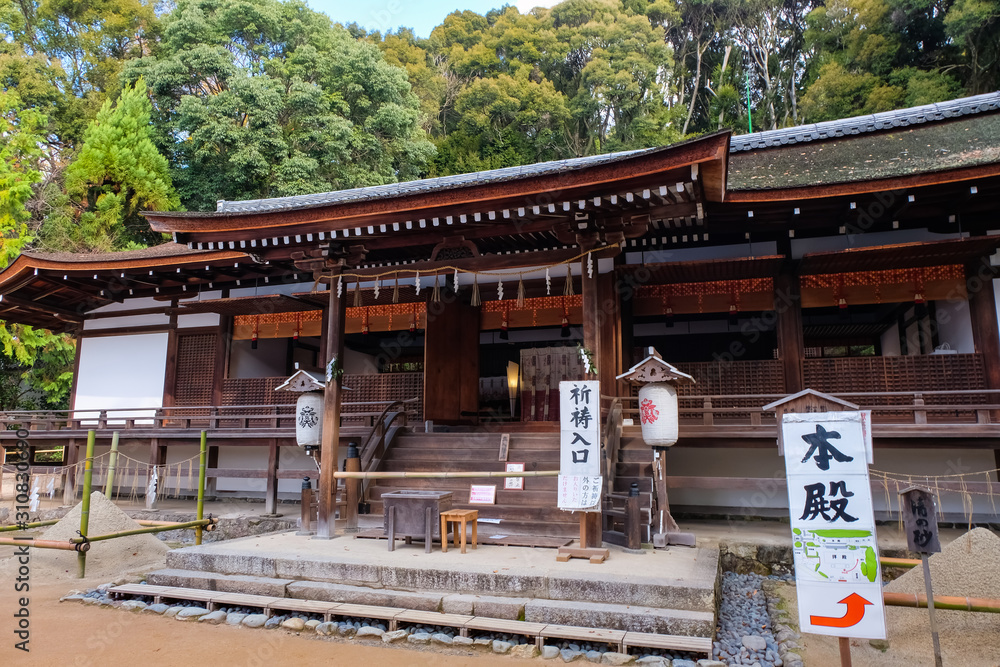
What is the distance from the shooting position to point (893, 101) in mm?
23969

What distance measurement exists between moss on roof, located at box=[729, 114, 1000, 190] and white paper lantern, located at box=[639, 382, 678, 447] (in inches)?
138

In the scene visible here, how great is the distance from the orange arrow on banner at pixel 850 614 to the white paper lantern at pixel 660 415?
3.72 m

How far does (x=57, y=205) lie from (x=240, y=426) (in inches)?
626

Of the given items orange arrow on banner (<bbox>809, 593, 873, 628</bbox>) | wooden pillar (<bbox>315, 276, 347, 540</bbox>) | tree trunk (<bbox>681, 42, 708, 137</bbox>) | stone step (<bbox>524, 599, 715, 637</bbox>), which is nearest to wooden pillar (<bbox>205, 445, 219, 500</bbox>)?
→ wooden pillar (<bbox>315, 276, 347, 540</bbox>)

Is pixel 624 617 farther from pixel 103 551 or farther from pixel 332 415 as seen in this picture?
pixel 103 551

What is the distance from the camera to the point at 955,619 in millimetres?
5324

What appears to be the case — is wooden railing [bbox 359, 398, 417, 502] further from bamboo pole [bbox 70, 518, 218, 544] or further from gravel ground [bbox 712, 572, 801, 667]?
gravel ground [bbox 712, 572, 801, 667]

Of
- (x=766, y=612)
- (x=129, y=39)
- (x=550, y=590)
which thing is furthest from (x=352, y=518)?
(x=129, y=39)

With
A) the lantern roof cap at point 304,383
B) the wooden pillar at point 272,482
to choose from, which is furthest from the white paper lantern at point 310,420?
the wooden pillar at point 272,482

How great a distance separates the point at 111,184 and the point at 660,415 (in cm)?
2312

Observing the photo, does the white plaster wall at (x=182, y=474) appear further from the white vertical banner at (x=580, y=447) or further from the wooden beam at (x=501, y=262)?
the white vertical banner at (x=580, y=447)

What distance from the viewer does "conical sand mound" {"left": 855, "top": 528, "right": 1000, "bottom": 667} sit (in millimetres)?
4941

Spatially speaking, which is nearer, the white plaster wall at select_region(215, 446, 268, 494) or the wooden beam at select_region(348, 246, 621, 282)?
the wooden beam at select_region(348, 246, 621, 282)

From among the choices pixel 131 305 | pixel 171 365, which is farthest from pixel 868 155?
pixel 131 305
